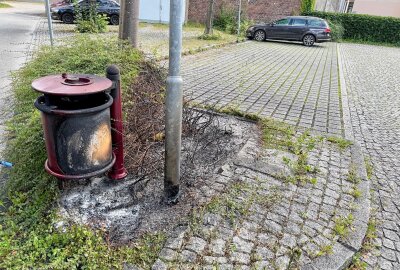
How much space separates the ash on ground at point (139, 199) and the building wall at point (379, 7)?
4121 cm

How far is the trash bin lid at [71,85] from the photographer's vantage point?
2533 millimetres

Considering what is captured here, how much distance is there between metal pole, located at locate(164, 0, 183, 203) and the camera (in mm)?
2721

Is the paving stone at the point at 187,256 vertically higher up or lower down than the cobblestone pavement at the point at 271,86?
lower down

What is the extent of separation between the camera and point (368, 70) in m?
12.7

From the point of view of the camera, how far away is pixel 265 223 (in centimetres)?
304

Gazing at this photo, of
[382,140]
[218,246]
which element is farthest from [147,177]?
[382,140]

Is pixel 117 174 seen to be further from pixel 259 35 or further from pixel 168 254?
pixel 259 35

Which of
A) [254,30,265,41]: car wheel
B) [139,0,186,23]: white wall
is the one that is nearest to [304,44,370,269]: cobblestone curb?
[254,30,265,41]: car wheel

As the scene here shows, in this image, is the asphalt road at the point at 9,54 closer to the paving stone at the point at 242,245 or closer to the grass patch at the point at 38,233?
the grass patch at the point at 38,233

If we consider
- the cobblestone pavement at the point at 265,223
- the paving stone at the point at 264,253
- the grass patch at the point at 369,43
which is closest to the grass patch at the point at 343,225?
the cobblestone pavement at the point at 265,223

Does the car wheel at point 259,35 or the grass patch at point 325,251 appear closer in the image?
the grass patch at point 325,251

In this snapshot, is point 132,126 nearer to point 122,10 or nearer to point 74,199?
point 74,199

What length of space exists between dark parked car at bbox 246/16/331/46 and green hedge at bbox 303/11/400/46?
6708 millimetres

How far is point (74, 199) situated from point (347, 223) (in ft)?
8.45
